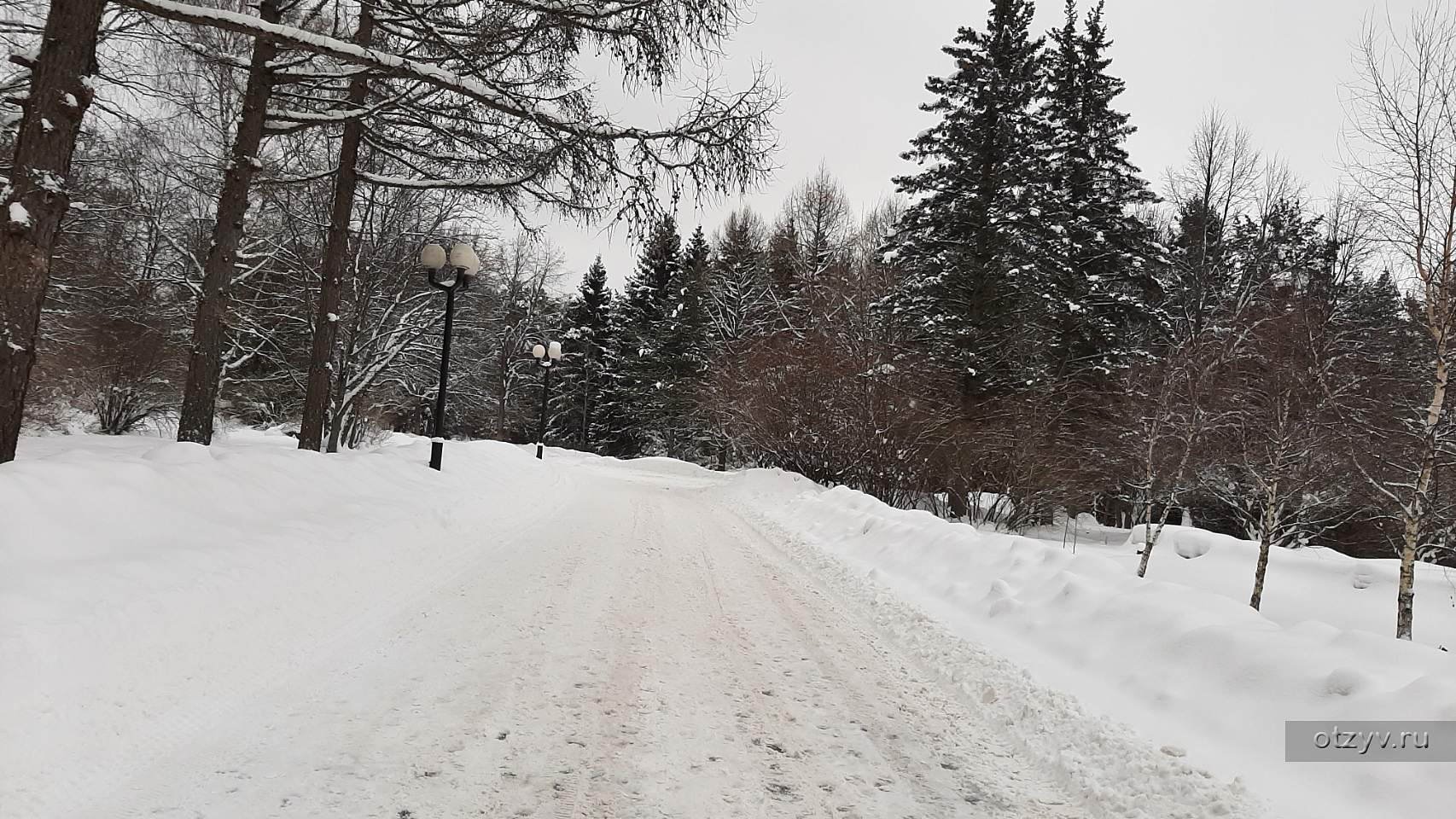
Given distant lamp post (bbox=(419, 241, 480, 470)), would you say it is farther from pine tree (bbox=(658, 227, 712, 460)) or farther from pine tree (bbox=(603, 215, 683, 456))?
pine tree (bbox=(603, 215, 683, 456))

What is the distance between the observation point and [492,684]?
332cm

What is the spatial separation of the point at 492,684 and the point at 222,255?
6.35m

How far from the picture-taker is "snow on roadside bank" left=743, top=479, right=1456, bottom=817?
2.62 meters

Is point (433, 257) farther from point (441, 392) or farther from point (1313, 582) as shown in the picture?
point (1313, 582)

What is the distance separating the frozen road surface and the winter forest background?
2265 millimetres

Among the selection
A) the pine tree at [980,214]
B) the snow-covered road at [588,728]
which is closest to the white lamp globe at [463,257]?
Answer: the snow-covered road at [588,728]

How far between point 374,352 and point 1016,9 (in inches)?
798

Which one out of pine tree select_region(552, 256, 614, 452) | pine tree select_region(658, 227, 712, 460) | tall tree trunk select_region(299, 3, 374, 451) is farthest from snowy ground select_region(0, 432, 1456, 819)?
pine tree select_region(552, 256, 614, 452)

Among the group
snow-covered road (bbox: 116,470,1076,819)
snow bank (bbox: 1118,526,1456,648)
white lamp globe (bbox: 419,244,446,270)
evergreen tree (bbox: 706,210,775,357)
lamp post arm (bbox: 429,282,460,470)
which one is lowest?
snow-covered road (bbox: 116,470,1076,819)

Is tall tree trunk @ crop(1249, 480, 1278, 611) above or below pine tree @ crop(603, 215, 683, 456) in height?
below

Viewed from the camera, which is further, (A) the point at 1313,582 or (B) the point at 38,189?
(A) the point at 1313,582

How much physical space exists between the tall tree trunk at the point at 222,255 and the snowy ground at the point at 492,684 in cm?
127

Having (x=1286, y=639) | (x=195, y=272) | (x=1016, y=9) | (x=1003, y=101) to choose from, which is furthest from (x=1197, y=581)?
(x=195, y=272)

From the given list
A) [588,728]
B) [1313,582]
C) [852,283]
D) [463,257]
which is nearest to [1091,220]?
[852,283]
